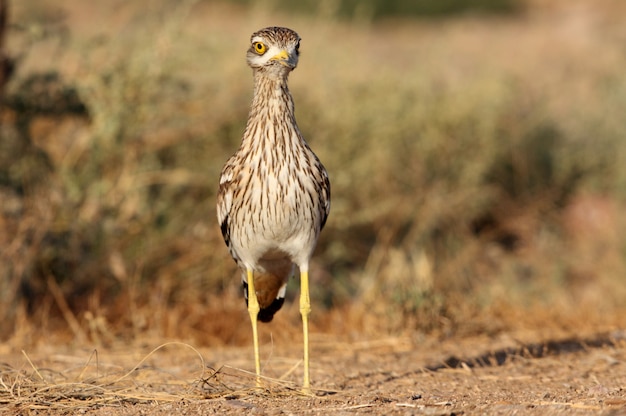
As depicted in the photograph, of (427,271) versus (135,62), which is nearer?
(135,62)

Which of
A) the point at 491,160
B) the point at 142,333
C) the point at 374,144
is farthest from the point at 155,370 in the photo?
the point at 491,160

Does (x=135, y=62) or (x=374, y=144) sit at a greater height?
(x=135, y=62)

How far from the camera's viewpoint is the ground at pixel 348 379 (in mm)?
3922

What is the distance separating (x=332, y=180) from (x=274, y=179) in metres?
3.46

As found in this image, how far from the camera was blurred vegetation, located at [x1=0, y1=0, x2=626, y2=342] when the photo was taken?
693 cm

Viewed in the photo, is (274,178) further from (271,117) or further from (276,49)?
(276,49)

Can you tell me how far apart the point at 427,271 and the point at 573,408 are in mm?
4226

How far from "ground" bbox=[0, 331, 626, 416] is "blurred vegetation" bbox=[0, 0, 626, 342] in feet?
1.50

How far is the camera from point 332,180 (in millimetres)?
8078

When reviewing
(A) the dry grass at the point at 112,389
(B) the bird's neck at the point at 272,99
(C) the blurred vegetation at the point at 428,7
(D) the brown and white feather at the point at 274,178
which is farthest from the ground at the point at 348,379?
(C) the blurred vegetation at the point at 428,7

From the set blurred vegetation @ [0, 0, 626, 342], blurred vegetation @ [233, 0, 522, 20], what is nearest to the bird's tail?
blurred vegetation @ [0, 0, 626, 342]

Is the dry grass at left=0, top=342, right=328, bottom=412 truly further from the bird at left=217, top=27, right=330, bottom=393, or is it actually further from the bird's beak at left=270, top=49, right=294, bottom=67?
the bird's beak at left=270, top=49, right=294, bottom=67

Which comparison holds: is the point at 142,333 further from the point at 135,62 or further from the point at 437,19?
the point at 437,19

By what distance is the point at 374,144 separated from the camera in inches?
358
